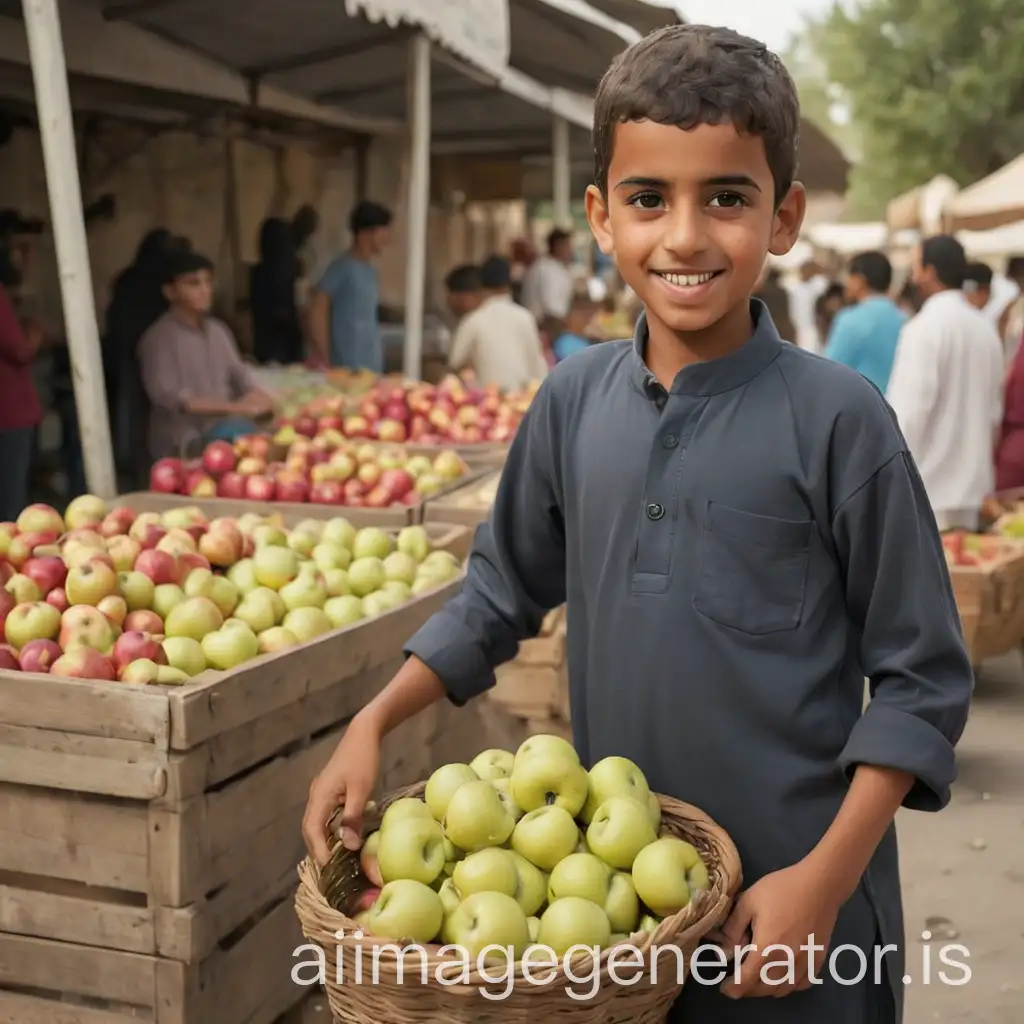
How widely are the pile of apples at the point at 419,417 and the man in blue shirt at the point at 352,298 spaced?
100 centimetres

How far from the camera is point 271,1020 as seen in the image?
296 centimetres

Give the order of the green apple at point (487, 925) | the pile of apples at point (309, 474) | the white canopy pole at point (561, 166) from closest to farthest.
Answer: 1. the green apple at point (487, 925)
2. the pile of apples at point (309, 474)
3. the white canopy pole at point (561, 166)

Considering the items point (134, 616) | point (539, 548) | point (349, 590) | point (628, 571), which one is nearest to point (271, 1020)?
point (134, 616)

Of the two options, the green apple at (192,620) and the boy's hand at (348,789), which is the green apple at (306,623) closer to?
the green apple at (192,620)

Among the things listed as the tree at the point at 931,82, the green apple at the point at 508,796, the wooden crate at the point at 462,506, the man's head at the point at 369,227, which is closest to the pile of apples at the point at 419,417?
the wooden crate at the point at 462,506

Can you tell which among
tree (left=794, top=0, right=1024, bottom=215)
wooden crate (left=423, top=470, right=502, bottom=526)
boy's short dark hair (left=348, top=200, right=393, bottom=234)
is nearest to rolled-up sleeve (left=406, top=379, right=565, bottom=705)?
wooden crate (left=423, top=470, right=502, bottom=526)

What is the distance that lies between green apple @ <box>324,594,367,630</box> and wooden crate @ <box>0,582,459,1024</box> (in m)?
0.69

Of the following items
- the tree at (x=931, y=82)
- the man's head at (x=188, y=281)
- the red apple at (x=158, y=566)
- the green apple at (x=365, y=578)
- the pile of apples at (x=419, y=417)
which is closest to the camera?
the red apple at (x=158, y=566)

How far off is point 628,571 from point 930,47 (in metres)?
34.7

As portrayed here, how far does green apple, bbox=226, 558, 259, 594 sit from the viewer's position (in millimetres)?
3647

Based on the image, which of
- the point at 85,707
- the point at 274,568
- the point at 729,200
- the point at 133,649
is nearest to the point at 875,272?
the point at 274,568

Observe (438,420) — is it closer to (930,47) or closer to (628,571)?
(628,571)

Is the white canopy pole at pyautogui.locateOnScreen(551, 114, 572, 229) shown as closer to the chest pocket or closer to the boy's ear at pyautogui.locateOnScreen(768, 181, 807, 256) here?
the boy's ear at pyautogui.locateOnScreen(768, 181, 807, 256)

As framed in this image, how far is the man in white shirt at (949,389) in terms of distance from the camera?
20.6 ft
